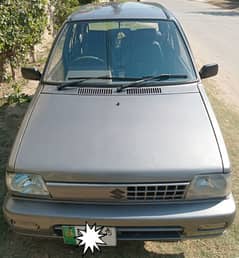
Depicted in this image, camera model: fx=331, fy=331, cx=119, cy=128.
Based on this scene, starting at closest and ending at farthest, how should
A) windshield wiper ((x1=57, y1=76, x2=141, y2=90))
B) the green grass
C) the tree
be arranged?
the green grass
windshield wiper ((x1=57, y1=76, x2=141, y2=90))
the tree

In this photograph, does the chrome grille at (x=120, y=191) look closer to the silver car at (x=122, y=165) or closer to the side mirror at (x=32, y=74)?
the silver car at (x=122, y=165)

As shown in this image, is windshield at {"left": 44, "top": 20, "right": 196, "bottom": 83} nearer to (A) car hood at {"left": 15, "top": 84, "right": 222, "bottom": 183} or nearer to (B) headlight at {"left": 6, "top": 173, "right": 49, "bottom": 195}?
(A) car hood at {"left": 15, "top": 84, "right": 222, "bottom": 183}

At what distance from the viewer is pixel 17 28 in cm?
625

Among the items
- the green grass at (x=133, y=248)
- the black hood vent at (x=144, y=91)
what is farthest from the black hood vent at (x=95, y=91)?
the green grass at (x=133, y=248)

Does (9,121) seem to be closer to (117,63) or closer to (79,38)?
(79,38)

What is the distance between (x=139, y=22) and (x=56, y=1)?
8.34 metres

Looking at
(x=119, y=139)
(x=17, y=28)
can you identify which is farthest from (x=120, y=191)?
(x=17, y=28)

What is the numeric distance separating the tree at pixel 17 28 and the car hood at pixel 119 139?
3575 millimetres

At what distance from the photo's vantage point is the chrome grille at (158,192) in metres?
2.26

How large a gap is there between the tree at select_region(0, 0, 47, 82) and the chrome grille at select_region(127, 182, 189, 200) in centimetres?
451

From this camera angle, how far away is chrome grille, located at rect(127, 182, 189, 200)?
2.26 metres

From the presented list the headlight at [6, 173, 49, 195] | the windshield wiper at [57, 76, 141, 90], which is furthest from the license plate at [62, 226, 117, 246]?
the windshield wiper at [57, 76, 141, 90]

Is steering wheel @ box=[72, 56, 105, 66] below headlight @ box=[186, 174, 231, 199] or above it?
above

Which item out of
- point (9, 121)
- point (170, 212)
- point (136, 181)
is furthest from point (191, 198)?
point (9, 121)
